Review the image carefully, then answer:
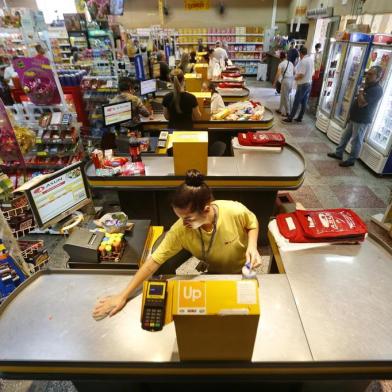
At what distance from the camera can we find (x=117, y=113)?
13.1 ft

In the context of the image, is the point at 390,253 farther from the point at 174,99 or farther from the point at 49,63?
the point at 49,63

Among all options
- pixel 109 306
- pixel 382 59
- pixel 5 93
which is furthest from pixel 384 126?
pixel 5 93

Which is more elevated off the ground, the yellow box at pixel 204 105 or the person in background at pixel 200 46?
the person in background at pixel 200 46

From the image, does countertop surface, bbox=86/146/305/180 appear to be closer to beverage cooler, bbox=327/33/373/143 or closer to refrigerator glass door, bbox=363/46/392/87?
refrigerator glass door, bbox=363/46/392/87

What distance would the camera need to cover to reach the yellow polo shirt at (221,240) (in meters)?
1.76

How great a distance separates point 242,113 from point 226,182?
230 centimetres

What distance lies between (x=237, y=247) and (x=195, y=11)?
48.4 ft

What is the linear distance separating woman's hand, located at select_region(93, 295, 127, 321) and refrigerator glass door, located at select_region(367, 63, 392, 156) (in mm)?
5193

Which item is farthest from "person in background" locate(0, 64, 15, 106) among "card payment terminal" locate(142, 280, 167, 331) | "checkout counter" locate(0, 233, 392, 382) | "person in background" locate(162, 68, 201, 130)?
"card payment terminal" locate(142, 280, 167, 331)

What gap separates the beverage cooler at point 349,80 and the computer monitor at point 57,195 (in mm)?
5767

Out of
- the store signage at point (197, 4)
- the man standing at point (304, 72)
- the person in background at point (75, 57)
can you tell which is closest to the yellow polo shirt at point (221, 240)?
the man standing at point (304, 72)

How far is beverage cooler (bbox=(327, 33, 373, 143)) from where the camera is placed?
537 cm

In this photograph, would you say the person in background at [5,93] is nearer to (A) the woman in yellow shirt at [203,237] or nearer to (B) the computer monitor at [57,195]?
(B) the computer monitor at [57,195]

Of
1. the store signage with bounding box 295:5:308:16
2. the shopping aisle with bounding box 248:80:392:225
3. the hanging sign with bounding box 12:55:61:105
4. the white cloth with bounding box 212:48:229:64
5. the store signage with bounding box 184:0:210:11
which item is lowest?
the shopping aisle with bounding box 248:80:392:225
